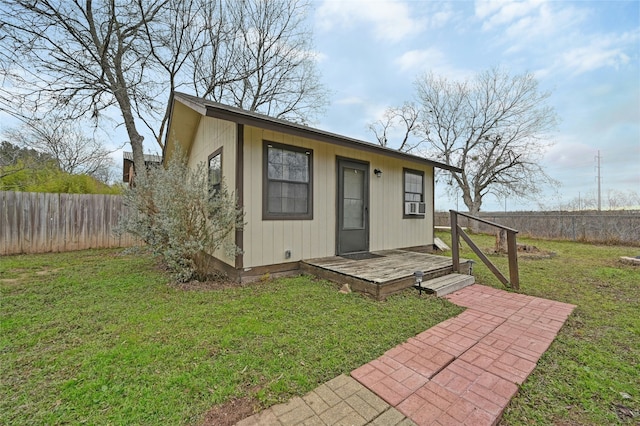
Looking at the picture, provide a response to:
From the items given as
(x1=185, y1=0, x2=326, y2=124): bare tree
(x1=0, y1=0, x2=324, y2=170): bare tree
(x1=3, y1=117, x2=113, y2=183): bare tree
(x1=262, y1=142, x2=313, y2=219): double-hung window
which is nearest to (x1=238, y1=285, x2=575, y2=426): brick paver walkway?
(x1=262, y1=142, x2=313, y2=219): double-hung window

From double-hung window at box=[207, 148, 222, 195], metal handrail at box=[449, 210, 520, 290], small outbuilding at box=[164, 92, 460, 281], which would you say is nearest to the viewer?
metal handrail at box=[449, 210, 520, 290]

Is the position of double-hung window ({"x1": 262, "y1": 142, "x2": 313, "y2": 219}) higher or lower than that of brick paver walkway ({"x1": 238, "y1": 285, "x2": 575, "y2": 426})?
higher

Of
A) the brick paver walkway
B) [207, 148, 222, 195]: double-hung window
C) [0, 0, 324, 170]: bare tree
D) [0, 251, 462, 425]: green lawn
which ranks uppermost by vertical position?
[0, 0, 324, 170]: bare tree

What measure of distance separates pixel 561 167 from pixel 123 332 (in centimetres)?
2161

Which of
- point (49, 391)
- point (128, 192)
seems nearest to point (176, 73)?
point (128, 192)

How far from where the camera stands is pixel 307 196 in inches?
202

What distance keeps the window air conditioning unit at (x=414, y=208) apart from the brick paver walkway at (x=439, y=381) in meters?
4.11

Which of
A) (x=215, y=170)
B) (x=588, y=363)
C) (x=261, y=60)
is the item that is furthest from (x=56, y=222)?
(x=588, y=363)

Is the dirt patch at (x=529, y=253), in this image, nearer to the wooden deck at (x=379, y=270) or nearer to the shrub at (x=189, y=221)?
the wooden deck at (x=379, y=270)

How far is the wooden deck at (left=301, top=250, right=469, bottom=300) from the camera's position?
3768 mm

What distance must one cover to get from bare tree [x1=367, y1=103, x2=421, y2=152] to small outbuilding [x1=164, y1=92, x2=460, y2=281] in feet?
44.6

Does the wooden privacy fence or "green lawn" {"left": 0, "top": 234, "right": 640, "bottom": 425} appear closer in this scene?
"green lawn" {"left": 0, "top": 234, "right": 640, "bottom": 425}

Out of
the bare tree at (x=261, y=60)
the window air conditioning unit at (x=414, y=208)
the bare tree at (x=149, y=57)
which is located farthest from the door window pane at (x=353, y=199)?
the bare tree at (x=261, y=60)

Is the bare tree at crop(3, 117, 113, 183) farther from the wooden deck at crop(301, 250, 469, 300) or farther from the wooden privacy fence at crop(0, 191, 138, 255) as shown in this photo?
the wooden deck at crop(301, 250, 469, 300)
